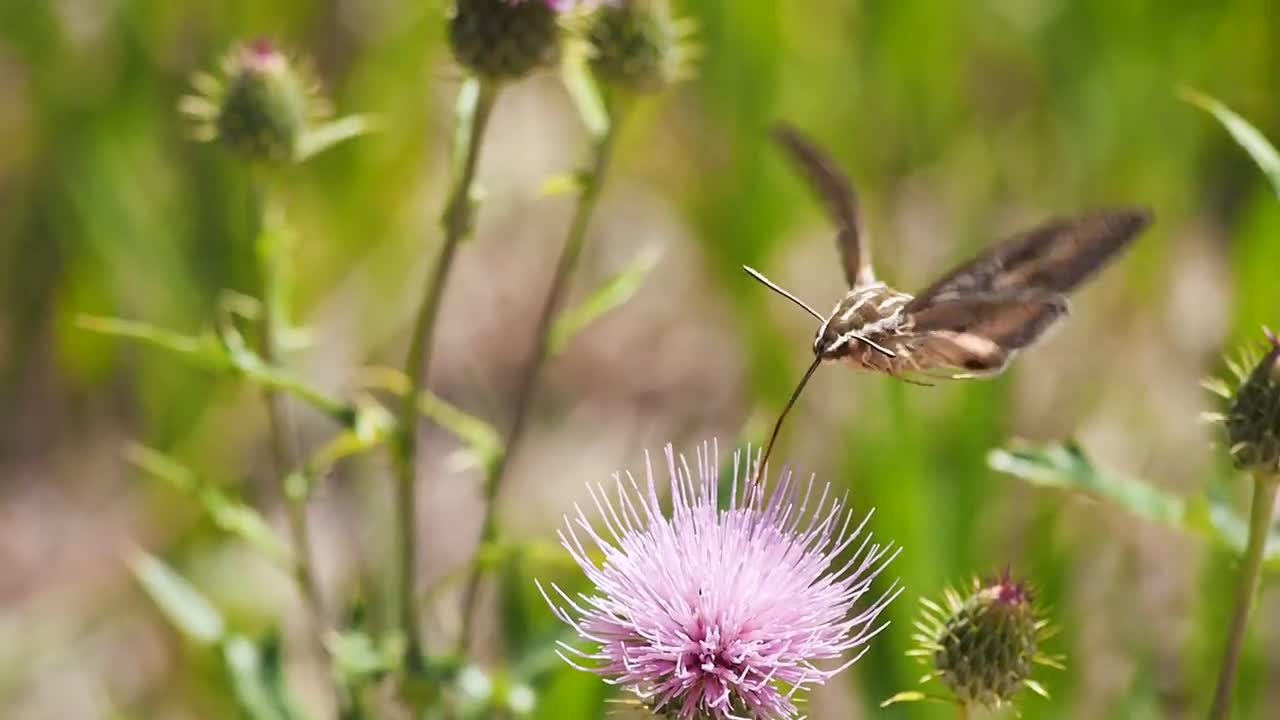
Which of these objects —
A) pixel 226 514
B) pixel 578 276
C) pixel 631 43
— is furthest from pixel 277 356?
pixel 578 276

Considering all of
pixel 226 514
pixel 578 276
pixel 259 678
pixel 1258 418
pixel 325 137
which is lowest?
pixel 259 678

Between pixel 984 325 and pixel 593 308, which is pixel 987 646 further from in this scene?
pixel 593 308

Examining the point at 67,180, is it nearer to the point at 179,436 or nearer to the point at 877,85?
the point at 179,436

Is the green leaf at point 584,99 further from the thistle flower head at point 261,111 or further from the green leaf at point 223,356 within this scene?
the green leaf at point 223,356

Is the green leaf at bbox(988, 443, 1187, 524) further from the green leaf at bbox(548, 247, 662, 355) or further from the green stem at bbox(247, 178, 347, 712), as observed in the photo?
the green stem at bbox(247, 178, 347, 712)

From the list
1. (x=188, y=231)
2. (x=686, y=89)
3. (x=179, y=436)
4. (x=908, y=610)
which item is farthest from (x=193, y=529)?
(x=686, y=89)

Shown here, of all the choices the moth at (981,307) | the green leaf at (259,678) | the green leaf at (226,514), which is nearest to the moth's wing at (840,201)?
the moth at (981,307)

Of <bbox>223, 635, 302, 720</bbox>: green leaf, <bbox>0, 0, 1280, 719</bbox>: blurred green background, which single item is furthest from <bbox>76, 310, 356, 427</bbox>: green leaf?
<bbox>0, 0, 1280, 719</bbox>: blurred green background
